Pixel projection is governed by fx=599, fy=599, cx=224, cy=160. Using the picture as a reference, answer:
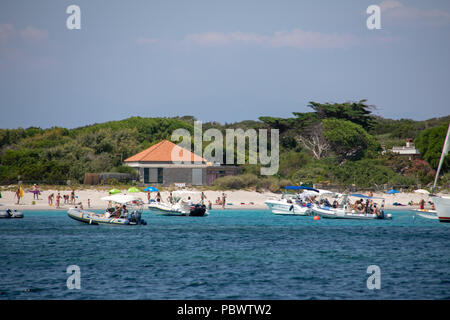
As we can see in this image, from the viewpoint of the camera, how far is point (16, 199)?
2211 inches

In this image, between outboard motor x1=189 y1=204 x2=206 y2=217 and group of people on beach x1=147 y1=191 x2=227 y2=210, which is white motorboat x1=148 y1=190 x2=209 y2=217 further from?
group of people on beach x1=147 y1=191 x2=227 y2=210

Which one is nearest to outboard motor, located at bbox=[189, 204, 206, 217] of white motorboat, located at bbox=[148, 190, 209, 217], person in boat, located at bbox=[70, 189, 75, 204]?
white motorboat, located at bbox=[148, 190, 209, 217]

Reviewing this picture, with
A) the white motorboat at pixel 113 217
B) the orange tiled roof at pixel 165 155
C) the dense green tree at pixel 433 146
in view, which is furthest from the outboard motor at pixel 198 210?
the dense green tree at pixel 433 146

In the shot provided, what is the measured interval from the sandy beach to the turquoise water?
896 cm

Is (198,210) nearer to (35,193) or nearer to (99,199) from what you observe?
(99,199)

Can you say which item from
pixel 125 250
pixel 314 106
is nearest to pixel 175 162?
pixel 314 106

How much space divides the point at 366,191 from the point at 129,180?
26.0 metres

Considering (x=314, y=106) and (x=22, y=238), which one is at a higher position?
(x=314, y=106)

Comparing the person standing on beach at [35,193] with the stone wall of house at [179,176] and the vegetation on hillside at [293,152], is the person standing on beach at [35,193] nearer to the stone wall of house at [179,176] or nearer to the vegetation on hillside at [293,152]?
the vegetation on hillside at [293,152]

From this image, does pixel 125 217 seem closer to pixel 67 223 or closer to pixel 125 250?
pixel 67 223

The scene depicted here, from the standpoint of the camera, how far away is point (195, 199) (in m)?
59.8

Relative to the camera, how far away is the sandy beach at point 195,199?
54844 mm

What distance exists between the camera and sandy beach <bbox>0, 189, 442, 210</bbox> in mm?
54844

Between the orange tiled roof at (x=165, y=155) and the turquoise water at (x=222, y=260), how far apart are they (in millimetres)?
20670
